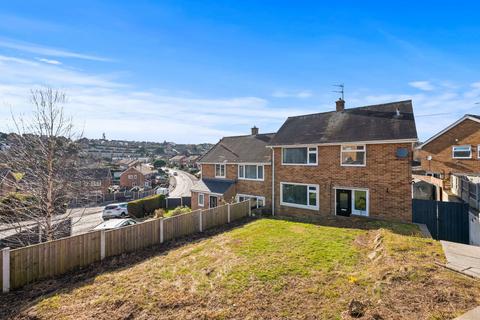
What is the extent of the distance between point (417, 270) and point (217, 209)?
1036 centimetres

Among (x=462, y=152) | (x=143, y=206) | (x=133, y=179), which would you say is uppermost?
(x=462, y=152)

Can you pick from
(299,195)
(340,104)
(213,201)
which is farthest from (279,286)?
(213,201)

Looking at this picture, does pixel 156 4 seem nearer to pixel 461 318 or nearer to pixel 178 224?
pixel 178 224

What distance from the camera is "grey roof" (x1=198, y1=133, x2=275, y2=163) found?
21.0 metres

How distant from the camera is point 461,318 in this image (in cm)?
441

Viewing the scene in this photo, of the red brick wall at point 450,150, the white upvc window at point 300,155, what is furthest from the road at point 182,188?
the red brick wall at point 450,150

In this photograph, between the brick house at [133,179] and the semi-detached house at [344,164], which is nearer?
the semi-detached house at [344,164]

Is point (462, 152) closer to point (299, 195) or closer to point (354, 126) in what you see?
point (354, 126)

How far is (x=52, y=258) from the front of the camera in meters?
8.16

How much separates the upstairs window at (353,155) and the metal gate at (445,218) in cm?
380

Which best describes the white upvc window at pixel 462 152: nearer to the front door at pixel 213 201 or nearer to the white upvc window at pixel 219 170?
the white upvc window at pixel 219 170

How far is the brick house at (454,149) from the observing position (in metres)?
24.5

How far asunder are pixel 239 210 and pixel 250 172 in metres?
4.91

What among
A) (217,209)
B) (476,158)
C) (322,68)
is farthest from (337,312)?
(476,158)
